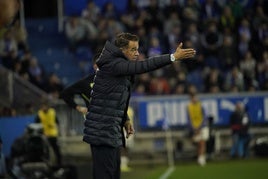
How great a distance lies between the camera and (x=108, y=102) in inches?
256

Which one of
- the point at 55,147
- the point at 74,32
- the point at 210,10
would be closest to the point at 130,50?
the point at 55,147

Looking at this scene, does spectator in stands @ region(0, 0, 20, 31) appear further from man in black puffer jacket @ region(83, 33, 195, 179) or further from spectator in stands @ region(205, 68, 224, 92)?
spectator in stands @ region(205, 68, 224, 92)

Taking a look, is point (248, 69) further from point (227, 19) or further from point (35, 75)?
point (35, 75)

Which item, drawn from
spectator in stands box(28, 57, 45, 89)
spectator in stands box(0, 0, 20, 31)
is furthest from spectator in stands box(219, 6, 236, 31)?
spectator in stands box(0, 0, 20, 31)

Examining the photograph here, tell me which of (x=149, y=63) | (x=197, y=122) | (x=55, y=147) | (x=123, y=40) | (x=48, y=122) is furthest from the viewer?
(x=197, y=122)

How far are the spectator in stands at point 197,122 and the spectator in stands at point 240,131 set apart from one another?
0.85 meters

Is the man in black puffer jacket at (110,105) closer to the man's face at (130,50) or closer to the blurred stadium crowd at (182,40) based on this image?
the man's face at (130,50)

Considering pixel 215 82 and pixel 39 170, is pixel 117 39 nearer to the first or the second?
pixel 39 170

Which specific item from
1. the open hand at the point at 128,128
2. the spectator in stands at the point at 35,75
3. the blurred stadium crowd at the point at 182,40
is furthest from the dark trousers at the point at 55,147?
the open hand at the point at 128,128

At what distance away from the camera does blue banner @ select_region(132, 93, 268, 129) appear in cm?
1991

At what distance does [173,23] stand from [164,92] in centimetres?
286

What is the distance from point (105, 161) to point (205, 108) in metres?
13.7

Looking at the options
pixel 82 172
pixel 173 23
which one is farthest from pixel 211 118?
pixel 82 172

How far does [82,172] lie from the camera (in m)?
12.2
